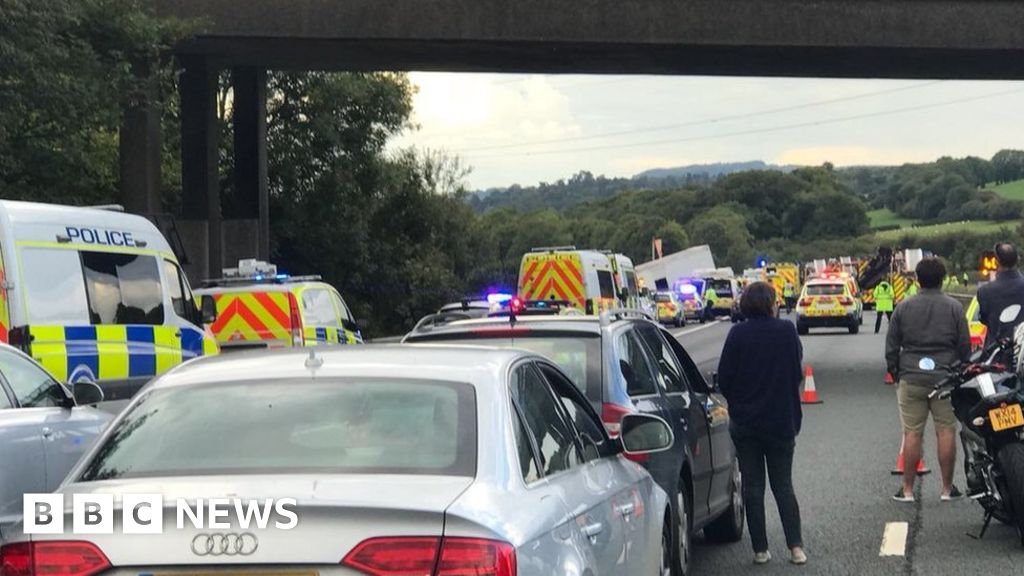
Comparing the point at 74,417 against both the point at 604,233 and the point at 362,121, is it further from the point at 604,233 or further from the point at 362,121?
the point at 604,233

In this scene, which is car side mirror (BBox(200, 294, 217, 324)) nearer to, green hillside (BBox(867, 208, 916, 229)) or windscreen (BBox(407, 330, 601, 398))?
Answer: windscreen (BBox(407, 330, 601, 398))

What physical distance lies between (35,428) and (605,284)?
27.4m

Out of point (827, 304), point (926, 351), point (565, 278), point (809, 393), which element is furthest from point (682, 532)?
point (827, 304)

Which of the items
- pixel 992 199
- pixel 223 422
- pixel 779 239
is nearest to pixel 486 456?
pixel 223 422

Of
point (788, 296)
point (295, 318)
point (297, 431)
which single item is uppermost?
point (297, 431)

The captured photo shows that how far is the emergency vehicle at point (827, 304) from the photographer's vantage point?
46.6m

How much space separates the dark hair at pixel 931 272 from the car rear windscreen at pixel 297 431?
23.5 ft

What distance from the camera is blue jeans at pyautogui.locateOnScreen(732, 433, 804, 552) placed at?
383 inches

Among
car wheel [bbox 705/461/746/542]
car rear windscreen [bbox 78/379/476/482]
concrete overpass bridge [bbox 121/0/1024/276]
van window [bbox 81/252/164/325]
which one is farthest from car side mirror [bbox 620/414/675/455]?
concrete overpass bridge [bbox 121/0/1024/276]

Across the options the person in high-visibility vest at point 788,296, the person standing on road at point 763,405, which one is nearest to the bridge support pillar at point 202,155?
the person standing on road at point 763,405

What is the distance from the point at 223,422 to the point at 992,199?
7458 inches

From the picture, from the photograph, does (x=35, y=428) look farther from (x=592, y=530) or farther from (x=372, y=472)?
(x=372, y=472)

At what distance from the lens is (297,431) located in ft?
16.8

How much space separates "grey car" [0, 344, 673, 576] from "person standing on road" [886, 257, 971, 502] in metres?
5.92
